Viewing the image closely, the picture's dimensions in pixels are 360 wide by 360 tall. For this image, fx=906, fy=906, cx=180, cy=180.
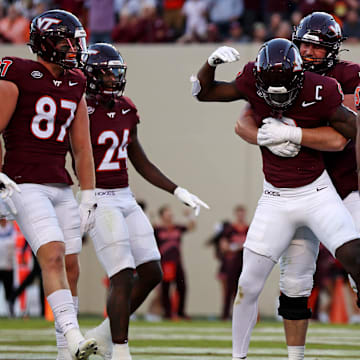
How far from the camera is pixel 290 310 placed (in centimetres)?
488

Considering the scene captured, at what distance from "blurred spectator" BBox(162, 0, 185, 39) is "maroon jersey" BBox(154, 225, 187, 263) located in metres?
3.21

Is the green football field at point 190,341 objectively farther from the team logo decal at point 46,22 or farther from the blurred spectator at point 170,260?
the team logo decal at point 46,22

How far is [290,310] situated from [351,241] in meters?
0.55

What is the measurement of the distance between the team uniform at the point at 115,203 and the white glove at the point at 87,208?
Answer: 0.39 meters

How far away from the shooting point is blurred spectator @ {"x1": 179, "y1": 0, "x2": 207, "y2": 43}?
41.7 ft

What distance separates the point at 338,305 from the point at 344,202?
6.84m

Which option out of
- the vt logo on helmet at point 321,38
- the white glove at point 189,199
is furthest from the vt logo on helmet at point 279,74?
the white glove at point 189,199

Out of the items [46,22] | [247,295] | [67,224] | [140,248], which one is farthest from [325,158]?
[46,22]

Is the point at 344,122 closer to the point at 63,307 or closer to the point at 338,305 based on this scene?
the point at 63,307

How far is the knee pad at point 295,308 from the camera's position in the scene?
487 centimetres

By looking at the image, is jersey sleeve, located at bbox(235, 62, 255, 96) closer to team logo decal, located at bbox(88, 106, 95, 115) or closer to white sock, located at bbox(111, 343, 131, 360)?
team logo decal, located at bbox(88, 106, 95, 115)

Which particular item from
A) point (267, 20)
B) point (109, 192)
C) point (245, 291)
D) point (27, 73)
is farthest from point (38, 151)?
point (267, 20)

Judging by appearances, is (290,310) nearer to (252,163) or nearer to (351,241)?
(351,241)

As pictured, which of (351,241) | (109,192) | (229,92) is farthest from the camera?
(109,192)
